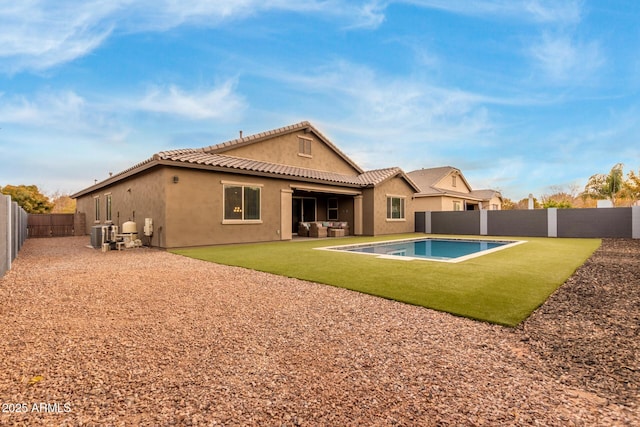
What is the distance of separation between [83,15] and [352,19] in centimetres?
959

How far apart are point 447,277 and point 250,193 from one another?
31.0 feet

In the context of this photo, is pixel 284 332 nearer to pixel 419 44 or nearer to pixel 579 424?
pixel 579 424

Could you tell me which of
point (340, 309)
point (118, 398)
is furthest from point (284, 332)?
point (118, 398)

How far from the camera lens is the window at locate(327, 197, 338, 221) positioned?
1997 cm

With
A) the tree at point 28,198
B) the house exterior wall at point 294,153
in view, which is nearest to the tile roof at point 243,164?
the house exterior wall at point 294,153

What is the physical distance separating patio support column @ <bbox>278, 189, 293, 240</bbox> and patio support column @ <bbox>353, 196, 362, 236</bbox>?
5.26 meters

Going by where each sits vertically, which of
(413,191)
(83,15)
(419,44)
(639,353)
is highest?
(419,44)

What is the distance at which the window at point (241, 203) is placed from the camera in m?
12.8

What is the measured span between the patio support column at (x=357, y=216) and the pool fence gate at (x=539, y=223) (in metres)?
6.26

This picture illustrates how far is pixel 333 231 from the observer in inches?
703

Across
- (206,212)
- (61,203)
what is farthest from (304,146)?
(61,203)

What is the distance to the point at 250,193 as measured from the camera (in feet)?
44.4

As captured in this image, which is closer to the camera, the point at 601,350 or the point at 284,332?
the point at 601,350

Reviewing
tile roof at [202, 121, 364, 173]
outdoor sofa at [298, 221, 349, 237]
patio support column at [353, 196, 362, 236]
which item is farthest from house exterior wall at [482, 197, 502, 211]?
outdoor sofa at [298, 221, 349, 237]
